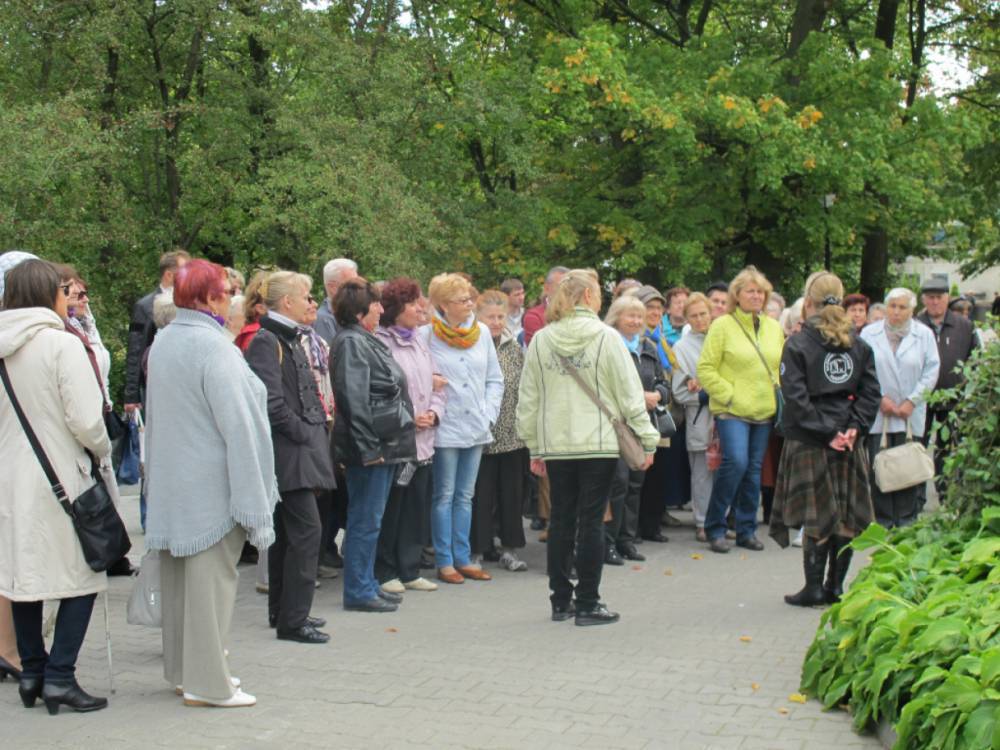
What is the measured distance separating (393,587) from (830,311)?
3279 millimetres

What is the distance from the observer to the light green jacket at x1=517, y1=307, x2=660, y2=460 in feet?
23.2

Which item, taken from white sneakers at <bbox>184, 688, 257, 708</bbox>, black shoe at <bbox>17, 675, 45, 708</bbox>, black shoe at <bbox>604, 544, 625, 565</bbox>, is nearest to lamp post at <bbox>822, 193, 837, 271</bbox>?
black shoe at <bbox>604, 544, 625, 565</bbox>

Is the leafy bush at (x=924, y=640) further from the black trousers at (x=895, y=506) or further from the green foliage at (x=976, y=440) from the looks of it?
the black trousers at (x=895, y=506)

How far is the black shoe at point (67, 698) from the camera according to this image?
5508 mm

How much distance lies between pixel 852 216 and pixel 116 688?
1670 centimetres

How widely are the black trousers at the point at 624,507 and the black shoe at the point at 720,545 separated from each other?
1.96ft

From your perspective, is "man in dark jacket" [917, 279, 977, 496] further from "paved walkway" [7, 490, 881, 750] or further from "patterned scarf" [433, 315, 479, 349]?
"patterned scarf" [433, 315, 479, 349]

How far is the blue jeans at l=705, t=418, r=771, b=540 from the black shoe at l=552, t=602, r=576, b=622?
8.71 feet

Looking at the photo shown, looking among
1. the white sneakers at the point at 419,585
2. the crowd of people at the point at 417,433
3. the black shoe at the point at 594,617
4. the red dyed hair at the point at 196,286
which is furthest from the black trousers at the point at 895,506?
the red dyed hair at the point at 196,286

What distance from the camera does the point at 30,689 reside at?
5617 mm

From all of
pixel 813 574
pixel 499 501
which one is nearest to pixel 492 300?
pixel 499 501

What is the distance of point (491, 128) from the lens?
19109mm

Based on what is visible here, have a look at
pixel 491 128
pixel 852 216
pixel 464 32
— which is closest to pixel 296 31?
pixel 491 128

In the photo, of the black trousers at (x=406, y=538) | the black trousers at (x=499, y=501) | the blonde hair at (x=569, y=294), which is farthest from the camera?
the black trousers at (x=499, y=501)
